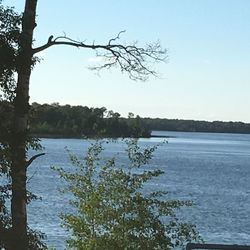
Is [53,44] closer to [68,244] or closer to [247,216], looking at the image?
[68,244]

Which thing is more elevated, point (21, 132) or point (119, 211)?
point (21, 132)

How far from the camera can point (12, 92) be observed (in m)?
11.6

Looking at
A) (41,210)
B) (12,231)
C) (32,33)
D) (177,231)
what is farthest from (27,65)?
(41,210)

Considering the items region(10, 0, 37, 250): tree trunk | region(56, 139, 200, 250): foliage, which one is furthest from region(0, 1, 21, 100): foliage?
region(56, 139, 200, 250): foliage

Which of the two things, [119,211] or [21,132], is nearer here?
[21,132]

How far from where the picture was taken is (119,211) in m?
13.5

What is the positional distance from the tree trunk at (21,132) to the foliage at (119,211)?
2.27 m

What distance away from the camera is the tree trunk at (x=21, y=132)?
11.0 metres

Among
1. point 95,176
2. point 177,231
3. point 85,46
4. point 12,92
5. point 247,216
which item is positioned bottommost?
point 247,216

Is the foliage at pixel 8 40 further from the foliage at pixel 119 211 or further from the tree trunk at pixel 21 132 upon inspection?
the foliage at pixel 119 211

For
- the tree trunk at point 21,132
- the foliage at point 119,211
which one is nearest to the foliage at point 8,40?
the tree trunk at point 21,132

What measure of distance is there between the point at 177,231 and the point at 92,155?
2449 millimetres

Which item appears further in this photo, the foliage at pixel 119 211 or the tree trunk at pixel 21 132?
the foliage at pixel 119 211

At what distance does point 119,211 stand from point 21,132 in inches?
128
